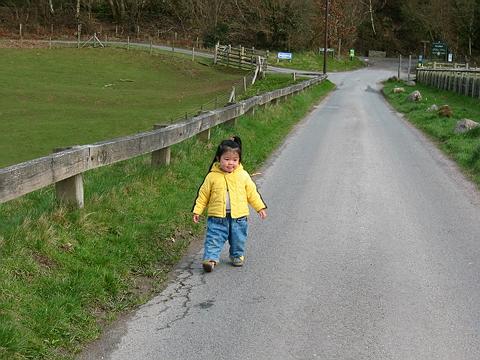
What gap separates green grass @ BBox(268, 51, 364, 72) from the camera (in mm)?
65412

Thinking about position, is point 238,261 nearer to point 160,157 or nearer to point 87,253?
point 87,253

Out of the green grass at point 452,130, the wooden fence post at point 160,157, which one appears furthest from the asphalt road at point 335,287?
the green grass at point 452,130

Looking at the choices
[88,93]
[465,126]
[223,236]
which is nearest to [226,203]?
[223,236]

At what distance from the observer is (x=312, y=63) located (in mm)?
69625

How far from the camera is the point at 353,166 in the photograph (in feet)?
39.3

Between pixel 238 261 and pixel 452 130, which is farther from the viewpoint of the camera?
pixel 452 130

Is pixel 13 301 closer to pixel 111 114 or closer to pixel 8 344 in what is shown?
pixel 8 344

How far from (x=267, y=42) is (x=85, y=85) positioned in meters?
38.6

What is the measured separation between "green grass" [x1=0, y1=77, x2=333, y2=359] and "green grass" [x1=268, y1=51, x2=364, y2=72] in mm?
57205

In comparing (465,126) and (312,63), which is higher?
(312,63)

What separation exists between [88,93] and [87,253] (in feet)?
95.8

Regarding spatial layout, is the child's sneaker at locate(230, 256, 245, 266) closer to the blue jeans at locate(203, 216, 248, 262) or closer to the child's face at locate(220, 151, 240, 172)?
the blue jeans at locate(203, 216, 248, 262)

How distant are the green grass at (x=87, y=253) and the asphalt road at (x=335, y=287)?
247mm

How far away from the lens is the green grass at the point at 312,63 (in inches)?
2575
